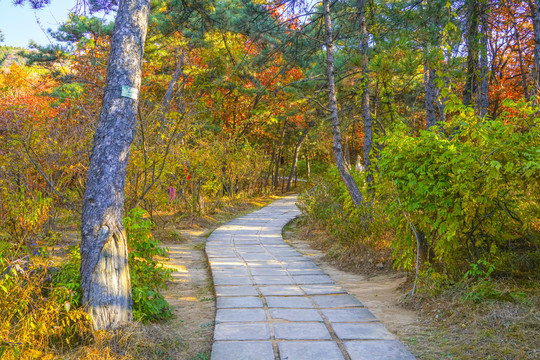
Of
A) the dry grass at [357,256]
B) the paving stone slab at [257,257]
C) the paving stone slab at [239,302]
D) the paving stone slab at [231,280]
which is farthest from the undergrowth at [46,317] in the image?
the dry grass at [357,256]

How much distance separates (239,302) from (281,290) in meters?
0.66

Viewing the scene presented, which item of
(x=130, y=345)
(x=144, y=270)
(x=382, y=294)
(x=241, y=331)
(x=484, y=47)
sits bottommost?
(x=382, y=294)

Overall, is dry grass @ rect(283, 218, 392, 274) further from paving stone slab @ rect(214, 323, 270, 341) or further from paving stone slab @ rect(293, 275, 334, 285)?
paving stone slab @ rect(214, 323, 270, 341)

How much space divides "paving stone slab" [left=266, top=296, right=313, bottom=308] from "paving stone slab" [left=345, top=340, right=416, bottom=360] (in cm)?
101

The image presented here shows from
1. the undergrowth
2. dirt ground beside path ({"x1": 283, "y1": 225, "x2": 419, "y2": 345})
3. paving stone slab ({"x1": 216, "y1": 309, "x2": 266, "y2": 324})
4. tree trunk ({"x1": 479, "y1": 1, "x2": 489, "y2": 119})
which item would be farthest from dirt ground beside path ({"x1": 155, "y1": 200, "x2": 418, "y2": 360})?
tree trunk ({"x1": 479, "y1": 1, "x2": 489, "y2": 119})

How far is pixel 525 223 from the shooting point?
3.54m

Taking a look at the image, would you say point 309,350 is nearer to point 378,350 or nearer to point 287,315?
point 378,350

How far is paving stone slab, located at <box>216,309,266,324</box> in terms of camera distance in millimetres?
3588

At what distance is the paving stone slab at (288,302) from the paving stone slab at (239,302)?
120mm

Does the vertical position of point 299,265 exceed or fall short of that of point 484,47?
it falls short

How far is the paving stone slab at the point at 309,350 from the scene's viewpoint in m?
2.82

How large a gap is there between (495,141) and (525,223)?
0.82 metres

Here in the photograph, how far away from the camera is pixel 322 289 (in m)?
4.67

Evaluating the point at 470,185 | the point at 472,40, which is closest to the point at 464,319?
the point at 470,185
